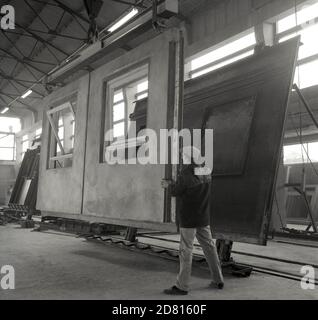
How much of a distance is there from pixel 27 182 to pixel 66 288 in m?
9.30

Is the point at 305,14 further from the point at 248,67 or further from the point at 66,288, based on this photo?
the point at 66,288

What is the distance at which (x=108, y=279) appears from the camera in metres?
4.06

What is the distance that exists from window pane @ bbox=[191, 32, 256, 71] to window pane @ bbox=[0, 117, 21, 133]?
19.1 m

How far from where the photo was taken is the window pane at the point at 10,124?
27.2 meters

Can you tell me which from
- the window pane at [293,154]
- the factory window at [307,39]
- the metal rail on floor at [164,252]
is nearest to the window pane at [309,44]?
the factory window at [307,39]

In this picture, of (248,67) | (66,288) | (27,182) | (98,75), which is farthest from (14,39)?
(66,288)

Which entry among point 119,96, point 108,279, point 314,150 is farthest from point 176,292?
point 119,96

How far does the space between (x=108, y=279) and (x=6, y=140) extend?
2512 cm

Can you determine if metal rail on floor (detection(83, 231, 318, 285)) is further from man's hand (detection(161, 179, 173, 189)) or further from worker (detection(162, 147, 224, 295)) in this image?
man's hand (detection(161, 179, 173, 189))

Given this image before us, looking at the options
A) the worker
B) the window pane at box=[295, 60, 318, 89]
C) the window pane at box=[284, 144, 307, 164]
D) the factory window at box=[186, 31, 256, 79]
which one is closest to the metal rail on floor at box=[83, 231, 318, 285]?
the worker

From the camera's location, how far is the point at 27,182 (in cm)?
1219

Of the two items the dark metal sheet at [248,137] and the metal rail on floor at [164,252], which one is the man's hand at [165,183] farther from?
the metal rail on floor at [164,252]

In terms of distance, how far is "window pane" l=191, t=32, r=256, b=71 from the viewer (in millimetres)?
11047
